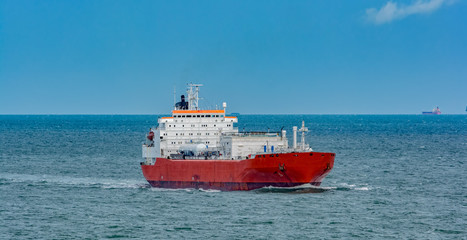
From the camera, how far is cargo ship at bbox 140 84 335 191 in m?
46.1

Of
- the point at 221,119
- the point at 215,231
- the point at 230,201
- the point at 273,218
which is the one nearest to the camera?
the point at 215,231

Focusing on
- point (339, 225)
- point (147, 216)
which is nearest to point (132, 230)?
point (147, 216)

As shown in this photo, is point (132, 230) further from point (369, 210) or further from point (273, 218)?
point (369, 210)

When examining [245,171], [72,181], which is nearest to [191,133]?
[245,171]

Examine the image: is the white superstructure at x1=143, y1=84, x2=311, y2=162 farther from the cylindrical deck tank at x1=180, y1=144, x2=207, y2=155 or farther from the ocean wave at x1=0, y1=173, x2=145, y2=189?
the ocean wave at x1=0, y1=173, x2=145, y2=189

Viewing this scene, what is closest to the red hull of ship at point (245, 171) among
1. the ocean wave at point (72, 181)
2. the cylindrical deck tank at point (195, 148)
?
the cylindrical deck tank at point (195, 148)

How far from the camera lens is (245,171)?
155 feet

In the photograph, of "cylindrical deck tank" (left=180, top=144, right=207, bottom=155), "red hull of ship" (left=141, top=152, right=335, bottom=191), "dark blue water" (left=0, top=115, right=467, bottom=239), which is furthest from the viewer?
"cylindrical deck tank" (left=180, top=144, right=207, bottom=155)

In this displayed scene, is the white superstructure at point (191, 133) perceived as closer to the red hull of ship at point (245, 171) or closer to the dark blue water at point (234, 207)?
the red hull of ship at point (245, 171)

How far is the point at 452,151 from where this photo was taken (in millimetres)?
87938

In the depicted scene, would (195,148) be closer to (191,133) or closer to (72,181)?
(191,133)

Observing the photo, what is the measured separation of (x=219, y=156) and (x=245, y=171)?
12.9 feet

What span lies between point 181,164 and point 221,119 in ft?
21.1

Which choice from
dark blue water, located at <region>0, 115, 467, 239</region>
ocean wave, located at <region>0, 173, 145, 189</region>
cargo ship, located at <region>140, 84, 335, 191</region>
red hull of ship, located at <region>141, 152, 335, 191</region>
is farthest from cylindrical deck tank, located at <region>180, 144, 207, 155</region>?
ocean wave, located at <region>0, 173, 145, 189</region>
